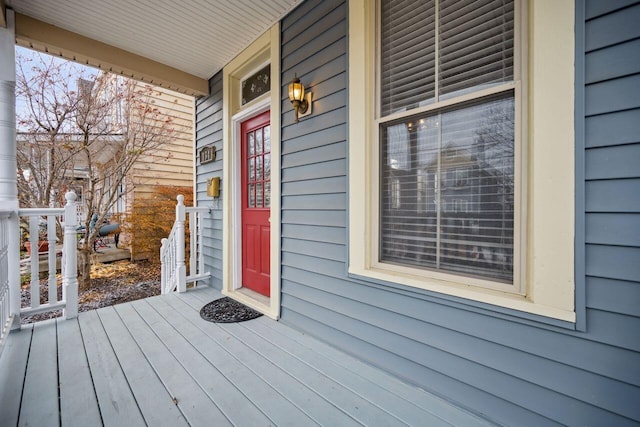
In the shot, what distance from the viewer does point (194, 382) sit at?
5.58ft

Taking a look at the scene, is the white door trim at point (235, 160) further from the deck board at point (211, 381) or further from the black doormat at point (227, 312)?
the deck board at point (211, 381)

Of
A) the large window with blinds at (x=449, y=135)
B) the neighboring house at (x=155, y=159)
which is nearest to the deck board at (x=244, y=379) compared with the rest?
the large window with blinds at (x=449, y=135)

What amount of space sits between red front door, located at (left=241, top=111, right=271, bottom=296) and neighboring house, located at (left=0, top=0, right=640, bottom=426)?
0.49m

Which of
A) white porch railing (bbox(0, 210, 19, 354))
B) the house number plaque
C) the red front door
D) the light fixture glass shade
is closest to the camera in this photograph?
white porch railing (bbox(0, 210, 19, 354))

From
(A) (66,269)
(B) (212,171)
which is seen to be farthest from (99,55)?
(A) (66,269)

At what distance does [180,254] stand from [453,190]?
10.4ft

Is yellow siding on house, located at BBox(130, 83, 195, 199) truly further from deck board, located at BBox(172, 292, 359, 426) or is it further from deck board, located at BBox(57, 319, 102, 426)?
deck board, located at BBox(172, 292, 359, 426)

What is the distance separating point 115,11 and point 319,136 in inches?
85.7

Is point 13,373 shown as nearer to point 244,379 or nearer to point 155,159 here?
point 244,379

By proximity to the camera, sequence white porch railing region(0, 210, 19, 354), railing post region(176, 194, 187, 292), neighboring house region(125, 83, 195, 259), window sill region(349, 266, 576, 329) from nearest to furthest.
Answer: window sill region(349, 266, 576, 329), white porch railing region(0, 210, 19, 354), railing post region(176, 194, 187, 292), neighboring house region(125, 83, 195, 259)

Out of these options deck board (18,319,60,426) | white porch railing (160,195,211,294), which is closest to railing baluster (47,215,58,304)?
deck board (18,319,60,426)

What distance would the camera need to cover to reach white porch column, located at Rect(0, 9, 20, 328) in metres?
2.32

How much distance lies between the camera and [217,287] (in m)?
3.61

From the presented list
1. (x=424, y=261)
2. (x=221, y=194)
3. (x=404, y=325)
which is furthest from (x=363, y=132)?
(x=221, y=194)
